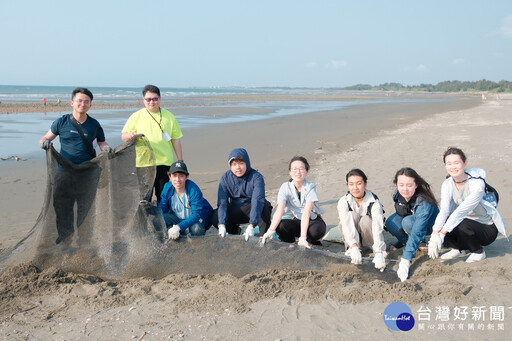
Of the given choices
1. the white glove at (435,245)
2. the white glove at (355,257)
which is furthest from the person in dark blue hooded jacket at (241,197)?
the white glove at (435,245)

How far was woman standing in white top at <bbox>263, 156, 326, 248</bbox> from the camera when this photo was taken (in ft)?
14.3

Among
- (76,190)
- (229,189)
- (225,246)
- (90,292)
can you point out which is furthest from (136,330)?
(229,189)

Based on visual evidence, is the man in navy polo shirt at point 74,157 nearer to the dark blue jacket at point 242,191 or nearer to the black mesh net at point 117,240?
the black mesh net at point 117,240

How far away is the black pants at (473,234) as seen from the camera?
396 cm

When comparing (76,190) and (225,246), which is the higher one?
(76,190)

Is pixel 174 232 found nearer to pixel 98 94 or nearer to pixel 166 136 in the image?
pixel 166 136

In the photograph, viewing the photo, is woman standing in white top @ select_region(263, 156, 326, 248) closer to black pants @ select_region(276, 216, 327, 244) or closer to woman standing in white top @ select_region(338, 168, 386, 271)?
black pants @ select_region(276, 216, 327, 244)

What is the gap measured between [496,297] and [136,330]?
2730 millimetres

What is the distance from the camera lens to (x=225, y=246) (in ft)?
13.0

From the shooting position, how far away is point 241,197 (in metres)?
4.76

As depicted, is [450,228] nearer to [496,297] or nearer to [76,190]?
[496,297]

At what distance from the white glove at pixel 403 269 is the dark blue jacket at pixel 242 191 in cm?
146

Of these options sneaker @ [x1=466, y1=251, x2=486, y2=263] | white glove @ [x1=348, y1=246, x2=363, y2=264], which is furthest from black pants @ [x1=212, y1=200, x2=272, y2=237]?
sneaker @ [x1=466, y1=251, x2=486, y2=263]

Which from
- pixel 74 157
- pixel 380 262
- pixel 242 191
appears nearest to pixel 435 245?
pixel 380 262
